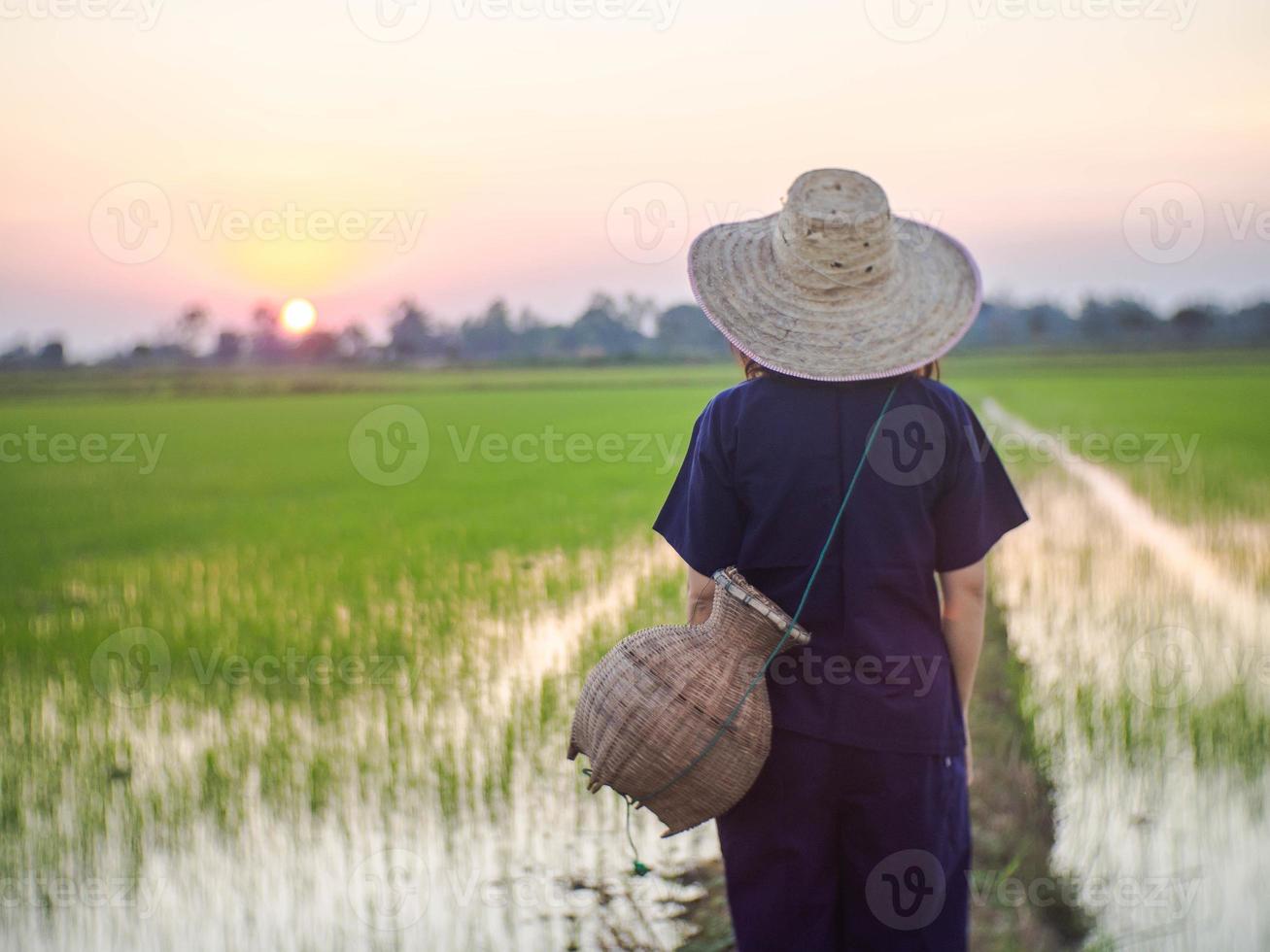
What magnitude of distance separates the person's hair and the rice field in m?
1.53

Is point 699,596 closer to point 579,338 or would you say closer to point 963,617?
point 963,617

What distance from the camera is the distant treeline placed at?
139 feet

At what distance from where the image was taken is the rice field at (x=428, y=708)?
3.11 m

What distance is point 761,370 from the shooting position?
1848mm

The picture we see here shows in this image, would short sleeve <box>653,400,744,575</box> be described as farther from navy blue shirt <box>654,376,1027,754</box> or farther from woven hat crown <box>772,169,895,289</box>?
woven hat crown <box>772,169,895,289</box>

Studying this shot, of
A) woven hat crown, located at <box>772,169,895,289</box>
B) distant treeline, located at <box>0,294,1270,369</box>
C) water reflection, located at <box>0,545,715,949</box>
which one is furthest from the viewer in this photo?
distant treeline, located at <box>0,294,1270,369</box>

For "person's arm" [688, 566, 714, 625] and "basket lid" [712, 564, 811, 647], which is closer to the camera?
"basket lid" [712, 564, 811, 647]

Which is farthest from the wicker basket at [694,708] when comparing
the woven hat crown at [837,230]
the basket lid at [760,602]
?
the woven hat crown at [837,230]

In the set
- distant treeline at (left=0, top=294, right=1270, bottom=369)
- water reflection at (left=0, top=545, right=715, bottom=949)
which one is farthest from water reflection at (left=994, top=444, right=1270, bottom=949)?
distant treeline at (left=0, top=294, right=1270, bottom=369)

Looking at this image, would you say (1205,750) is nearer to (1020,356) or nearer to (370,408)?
(370,408)

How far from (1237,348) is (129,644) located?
1673 inches

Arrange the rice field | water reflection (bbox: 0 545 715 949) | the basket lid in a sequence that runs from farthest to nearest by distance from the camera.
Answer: the rice field, water reflection (bbox: 0 545 715 949), the basket lid

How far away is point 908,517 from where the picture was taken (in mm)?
1766

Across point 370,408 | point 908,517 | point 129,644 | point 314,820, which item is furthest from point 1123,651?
point 370,408
